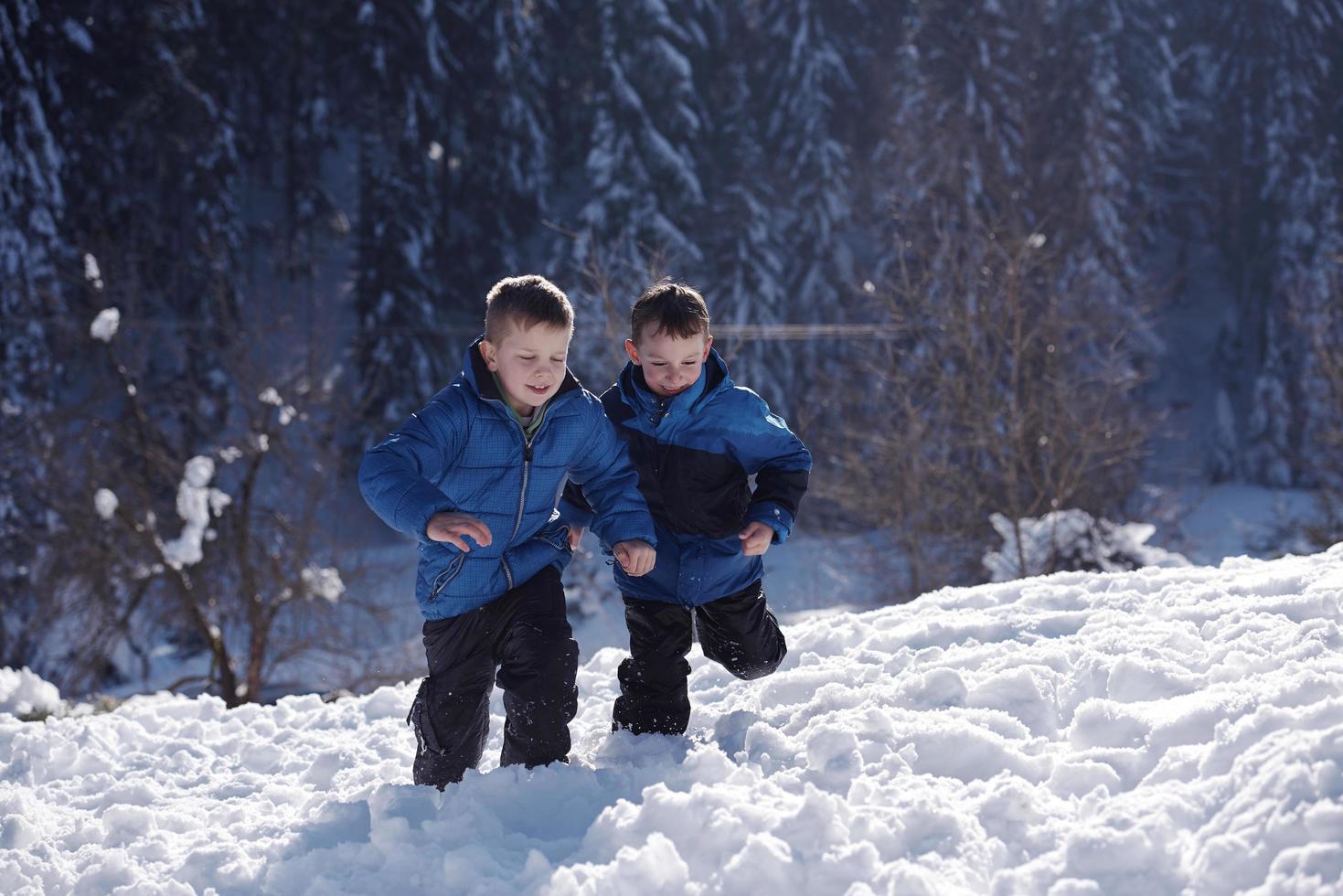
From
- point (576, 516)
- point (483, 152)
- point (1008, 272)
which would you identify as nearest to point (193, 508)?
point (1008, 272)

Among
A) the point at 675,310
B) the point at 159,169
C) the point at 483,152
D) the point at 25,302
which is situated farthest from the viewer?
the point at 483,152

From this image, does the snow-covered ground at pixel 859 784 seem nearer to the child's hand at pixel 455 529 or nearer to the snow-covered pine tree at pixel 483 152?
the child's hand at pixel 455 529

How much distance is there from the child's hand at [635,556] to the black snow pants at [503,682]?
9.8 inches

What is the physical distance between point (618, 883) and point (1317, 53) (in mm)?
33350

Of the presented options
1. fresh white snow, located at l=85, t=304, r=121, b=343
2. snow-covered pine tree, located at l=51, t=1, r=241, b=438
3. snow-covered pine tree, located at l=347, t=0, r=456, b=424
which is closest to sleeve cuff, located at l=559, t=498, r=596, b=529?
fresh white snow, located at l=85, t=304, r=121, b=343

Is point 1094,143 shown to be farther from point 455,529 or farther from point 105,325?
point 455,529

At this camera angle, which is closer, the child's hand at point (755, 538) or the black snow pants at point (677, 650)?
the child's hand at point (755, 538)


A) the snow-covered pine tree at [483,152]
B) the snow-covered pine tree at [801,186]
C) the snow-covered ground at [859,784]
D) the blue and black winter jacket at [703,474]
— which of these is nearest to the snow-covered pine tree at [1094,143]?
the snow-covered pine tree at [801,186]

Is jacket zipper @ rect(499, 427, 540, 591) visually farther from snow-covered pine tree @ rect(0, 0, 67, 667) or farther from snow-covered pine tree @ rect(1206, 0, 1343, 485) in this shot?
snow-covered pine tree @ rect(1206, 0, 1343, 485)

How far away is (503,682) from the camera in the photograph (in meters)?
3.44

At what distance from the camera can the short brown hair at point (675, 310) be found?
354cm

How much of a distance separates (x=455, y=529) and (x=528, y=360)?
57 centimetres

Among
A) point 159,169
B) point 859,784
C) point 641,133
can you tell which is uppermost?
point 641,133

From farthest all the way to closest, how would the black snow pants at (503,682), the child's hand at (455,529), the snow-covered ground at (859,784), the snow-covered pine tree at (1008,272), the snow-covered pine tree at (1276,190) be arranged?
the snow-covered pine tree at (1276,190), the snow-covered pine tree at (1008,272), the black snow pants at (503,682), the child's hand at (455,529), the snow-covered ground at (859,784)
